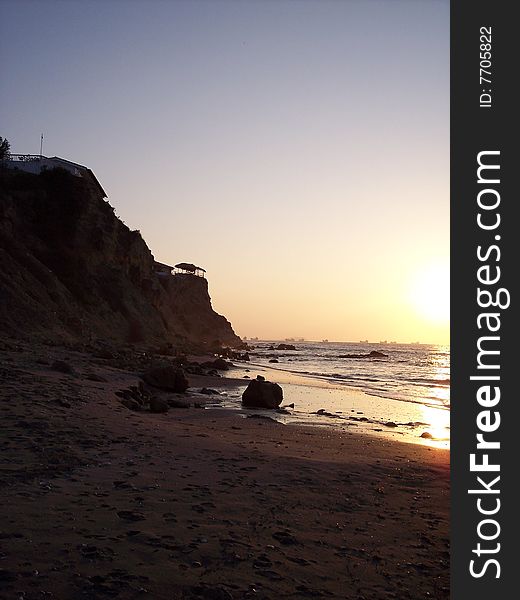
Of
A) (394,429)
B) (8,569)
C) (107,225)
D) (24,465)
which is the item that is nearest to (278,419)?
(394,429)

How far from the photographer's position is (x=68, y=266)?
1698 inches

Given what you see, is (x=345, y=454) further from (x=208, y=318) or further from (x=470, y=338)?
(x=208, y=318)

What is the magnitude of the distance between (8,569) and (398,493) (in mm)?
5807

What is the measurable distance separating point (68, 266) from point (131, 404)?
31.2m

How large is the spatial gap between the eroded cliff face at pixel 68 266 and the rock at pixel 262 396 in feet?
45.9

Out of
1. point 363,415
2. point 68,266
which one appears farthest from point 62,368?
point 68,266

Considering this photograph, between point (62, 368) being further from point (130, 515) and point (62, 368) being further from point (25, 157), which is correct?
point (25, 157)

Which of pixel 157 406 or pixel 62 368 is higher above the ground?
pixel 62 368

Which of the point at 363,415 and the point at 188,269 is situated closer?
the point at 363,415

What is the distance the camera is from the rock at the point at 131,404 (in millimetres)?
14610

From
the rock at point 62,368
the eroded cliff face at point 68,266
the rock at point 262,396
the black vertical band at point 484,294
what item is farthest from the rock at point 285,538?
the eroded cliff face at point 68,266

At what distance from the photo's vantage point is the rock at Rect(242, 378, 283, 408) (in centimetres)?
2053

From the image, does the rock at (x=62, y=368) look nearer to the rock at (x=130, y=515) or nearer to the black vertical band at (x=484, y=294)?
the rock at (x=130, y=515)

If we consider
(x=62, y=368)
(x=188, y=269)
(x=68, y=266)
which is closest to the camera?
(x=62, y=368)
